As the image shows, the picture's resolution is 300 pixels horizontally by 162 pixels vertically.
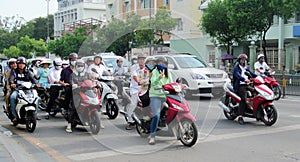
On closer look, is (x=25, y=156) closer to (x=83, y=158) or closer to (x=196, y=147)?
(x=83, y=158)

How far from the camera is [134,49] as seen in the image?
29.0 ft

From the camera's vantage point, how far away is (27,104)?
8508mm

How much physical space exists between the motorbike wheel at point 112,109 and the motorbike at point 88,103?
1.82 metres

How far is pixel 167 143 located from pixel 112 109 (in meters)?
3.29

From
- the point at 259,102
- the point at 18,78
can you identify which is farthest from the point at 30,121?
the point at 259,102

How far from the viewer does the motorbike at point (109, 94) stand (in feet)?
33.6

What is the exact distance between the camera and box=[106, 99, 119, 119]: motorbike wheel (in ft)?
33.7

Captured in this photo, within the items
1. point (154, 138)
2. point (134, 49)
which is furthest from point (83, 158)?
point (134, 49)

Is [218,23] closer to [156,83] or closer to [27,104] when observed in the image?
[27,104]

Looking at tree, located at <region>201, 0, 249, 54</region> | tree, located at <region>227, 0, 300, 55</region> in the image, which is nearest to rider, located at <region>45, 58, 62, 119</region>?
tree, located at <region>227, 0, 300, 55</region>

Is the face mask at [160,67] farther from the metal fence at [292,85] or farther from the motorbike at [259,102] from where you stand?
the metal fence at [292,85]

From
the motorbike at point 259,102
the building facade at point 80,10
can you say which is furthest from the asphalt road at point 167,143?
the building facade at point 80,10

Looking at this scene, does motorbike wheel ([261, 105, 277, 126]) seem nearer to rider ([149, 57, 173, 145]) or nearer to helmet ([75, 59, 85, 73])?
rider ([149, 57, 173, 145])

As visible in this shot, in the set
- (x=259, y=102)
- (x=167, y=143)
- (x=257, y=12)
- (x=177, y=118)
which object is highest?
(x=257, y=12)
